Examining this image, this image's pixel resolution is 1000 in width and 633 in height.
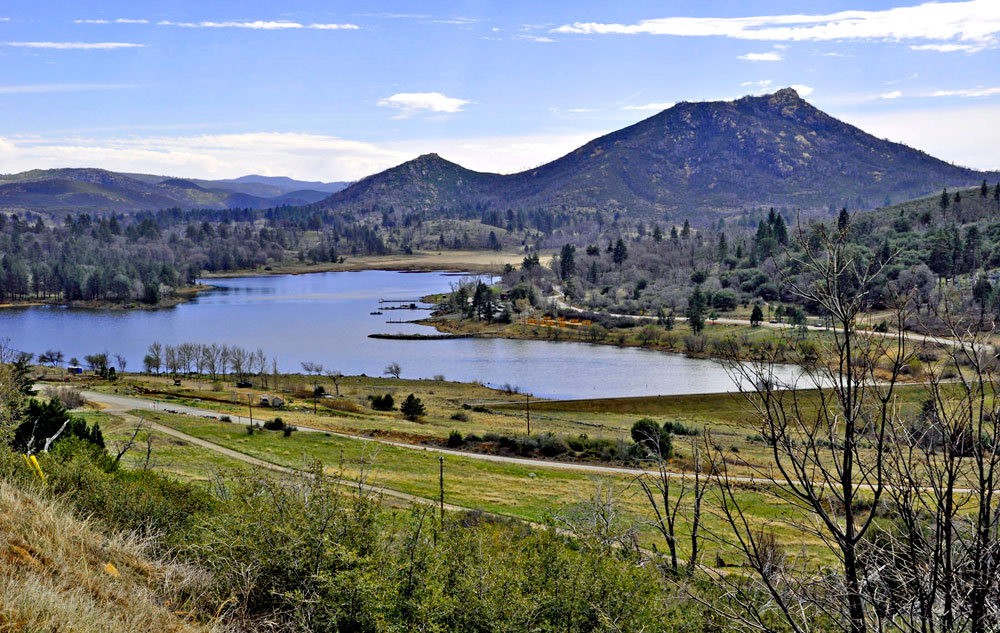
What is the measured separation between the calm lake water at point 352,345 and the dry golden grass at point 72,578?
128 ft

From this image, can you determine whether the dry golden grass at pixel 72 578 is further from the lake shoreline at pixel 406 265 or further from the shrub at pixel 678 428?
the lake shoreline at pixel 406 265

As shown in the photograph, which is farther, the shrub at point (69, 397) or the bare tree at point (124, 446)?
the shrub at point (69, 397)

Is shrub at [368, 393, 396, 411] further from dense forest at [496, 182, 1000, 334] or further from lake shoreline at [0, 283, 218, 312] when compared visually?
lake shoreline at [0, 283, 218, 312]

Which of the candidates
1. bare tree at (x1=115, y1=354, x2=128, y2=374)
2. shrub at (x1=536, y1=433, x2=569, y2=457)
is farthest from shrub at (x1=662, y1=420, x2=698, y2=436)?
bare tree at (x1=115, y1=354, x2=128, y2=374)

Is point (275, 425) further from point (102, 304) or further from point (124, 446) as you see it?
point (102, 304)

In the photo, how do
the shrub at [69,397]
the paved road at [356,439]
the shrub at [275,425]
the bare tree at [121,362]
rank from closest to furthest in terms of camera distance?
the paved road at [356,439] < the shrub at [275,425] < the shrub at [69,397] < the bare tree at [121,362]

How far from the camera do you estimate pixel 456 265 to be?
17150cm

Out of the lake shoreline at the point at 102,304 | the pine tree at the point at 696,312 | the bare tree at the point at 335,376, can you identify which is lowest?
the bare tree at the point at 335,376

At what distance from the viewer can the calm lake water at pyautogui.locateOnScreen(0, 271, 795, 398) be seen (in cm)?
5741

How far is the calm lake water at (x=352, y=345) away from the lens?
188 feet

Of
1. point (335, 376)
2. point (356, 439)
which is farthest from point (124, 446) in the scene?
point (335, 376)

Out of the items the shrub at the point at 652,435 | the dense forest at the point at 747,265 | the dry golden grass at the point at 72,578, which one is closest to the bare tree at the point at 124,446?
the dry golden grass at the point at 72,578

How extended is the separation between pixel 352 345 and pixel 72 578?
66.6m

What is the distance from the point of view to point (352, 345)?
71.6 metres
